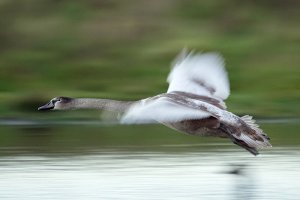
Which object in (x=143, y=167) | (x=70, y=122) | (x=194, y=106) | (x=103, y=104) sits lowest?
(x=194, y=106)

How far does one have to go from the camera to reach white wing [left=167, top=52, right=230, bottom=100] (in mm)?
13602

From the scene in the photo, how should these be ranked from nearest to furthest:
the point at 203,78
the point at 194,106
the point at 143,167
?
the point at 194,106 → the point at 203,78 → the point at 143,167

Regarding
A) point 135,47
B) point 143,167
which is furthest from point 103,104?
point 135,47

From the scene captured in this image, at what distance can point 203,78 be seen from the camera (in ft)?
44.9

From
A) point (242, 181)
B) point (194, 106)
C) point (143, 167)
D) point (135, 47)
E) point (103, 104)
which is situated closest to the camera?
point (194, 106)

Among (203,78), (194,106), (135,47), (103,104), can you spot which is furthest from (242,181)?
(135,47)

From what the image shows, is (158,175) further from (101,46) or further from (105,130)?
(101,46)

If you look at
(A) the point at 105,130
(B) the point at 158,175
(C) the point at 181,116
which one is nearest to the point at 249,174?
(B) the point at 158,175

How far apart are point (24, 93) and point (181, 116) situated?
11.8 metres

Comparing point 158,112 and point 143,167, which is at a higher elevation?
point 143,167

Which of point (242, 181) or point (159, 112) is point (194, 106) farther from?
point (242, 181)

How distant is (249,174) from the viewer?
14.6 metres

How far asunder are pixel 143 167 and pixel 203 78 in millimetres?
1770

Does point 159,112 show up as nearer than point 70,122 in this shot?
Yes
